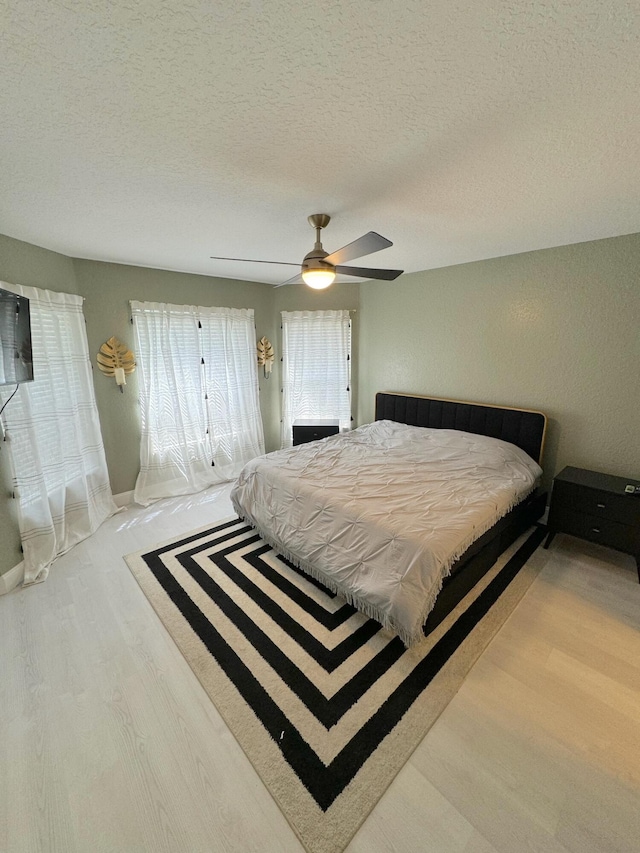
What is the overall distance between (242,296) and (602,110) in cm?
370

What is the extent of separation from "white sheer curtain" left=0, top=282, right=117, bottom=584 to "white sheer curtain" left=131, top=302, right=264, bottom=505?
1.79 feet

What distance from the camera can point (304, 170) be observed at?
5.14 feet

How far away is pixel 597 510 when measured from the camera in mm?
2506

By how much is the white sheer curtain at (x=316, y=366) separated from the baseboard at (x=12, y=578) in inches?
120

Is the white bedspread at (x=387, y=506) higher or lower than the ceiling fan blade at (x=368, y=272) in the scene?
lower

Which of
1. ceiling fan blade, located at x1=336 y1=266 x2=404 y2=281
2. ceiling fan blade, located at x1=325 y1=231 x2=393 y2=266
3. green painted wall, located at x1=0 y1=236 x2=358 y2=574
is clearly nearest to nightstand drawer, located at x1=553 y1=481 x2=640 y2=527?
ceiling fan blade, located at x1=336 y1=266 x2=404 y2=281

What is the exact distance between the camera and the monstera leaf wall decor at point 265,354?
4.51 meters

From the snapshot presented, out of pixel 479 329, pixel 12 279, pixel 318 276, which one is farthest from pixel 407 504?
pixel 12 279

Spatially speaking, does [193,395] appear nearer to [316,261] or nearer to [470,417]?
[316,261]

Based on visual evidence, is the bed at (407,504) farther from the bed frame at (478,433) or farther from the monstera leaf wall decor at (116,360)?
the monstera leaf wall decor at (116,360)

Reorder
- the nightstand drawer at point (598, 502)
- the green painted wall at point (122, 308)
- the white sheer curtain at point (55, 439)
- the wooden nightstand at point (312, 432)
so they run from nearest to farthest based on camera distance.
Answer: the nightstand drawer at point (598, 502), the white sheer curtain at point (55, 439), the green painted wall at point (122, 308), the wooden nightstand at point (312, 432)

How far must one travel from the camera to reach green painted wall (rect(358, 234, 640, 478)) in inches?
105

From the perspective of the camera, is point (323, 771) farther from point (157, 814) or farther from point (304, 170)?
point (304, 170)

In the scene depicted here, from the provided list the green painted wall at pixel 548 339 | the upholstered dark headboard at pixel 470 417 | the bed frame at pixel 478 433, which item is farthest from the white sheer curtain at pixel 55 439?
the green painted wall at pixel 548 339
